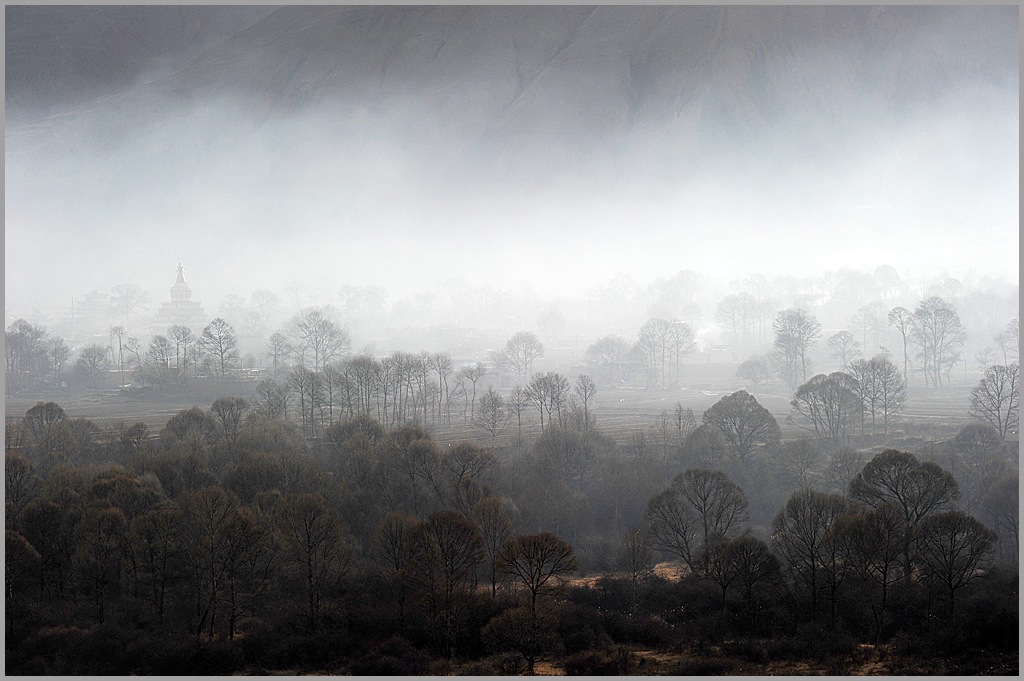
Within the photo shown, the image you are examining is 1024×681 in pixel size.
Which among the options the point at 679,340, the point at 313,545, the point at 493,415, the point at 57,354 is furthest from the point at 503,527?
the point at 57,354

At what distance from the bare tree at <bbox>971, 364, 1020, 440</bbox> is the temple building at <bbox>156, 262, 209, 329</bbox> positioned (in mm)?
45558

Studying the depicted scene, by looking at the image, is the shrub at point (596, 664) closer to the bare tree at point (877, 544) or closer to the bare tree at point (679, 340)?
the bare tree at point (877, 544)

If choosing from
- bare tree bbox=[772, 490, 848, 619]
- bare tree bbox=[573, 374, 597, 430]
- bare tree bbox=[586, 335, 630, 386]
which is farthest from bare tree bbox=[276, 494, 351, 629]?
bare tree bbox=[586, 335, 630, 386]

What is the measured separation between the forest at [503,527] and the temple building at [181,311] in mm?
5240

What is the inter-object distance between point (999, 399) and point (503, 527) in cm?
2607

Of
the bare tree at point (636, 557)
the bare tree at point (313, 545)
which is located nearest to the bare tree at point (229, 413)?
the bare tree at point (313, 545)

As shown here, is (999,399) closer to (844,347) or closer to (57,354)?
(844,347)

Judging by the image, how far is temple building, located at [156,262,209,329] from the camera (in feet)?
151

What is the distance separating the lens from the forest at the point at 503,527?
21.8 m

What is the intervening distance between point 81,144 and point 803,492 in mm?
57551

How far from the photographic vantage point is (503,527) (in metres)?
26.9

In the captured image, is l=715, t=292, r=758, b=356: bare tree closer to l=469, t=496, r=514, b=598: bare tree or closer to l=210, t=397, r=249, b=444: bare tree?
l=469, t=496, r=514, b=598: bare tree

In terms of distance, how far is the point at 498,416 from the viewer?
38.7 metres

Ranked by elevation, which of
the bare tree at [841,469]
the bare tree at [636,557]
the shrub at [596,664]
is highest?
the bare tree at [841,469]
